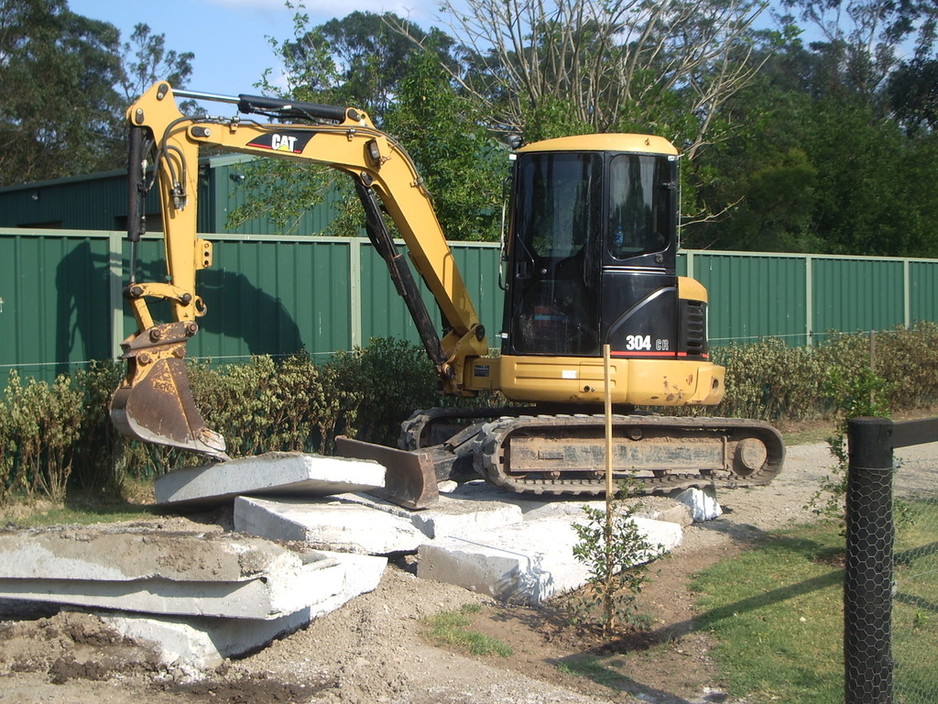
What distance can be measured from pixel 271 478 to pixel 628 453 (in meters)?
3.25

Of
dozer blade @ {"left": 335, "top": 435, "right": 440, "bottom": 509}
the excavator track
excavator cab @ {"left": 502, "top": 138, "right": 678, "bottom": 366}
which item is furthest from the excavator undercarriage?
excavator cab @ {"left": 502, "top": 138, "right": 678, "bottom": 366}

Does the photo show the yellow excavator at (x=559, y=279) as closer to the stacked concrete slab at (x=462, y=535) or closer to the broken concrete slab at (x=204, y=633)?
the stacked concrete slab at (x=462, y=535)

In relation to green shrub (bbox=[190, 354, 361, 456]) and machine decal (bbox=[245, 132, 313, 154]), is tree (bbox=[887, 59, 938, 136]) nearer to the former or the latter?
green shrub (bbox=[190, 354, 361, 456])

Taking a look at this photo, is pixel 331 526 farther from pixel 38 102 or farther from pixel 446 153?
pixel 38 102

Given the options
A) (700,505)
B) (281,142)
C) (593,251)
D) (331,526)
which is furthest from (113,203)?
(331,526)

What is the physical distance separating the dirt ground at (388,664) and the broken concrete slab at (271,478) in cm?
110

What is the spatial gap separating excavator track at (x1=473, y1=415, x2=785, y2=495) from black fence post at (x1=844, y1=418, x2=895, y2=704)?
4.62 m

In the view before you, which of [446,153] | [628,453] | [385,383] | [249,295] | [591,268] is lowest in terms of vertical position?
[628,453]

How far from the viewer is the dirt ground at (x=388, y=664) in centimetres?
511

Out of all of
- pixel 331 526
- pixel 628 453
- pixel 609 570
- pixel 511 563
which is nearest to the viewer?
pixel 609 570

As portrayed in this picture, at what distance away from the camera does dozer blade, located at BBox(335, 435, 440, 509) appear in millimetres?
7957

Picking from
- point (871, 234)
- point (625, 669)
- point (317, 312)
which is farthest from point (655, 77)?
point (625, 669)

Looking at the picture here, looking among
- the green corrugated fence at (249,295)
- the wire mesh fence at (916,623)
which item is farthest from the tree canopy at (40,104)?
the wire mesh fence at (916,623)

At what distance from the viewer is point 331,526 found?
22.9 feet
